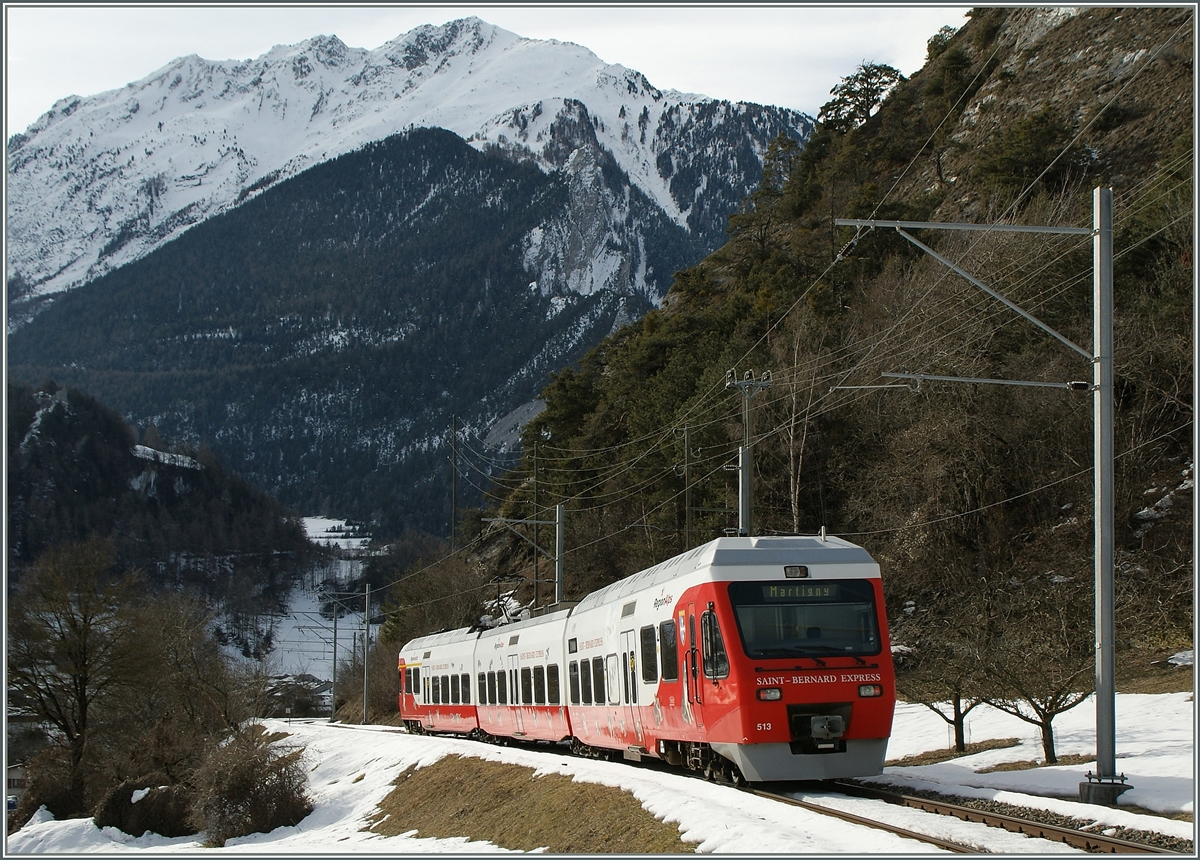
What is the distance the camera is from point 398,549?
7530 inches

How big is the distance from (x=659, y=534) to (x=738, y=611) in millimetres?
38325

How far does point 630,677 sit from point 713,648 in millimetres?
4376

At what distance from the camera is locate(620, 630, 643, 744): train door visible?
63.6ft

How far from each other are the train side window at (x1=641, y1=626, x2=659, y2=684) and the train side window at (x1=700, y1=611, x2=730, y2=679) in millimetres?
2437

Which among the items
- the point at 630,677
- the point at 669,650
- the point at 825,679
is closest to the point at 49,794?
the point at 630,677

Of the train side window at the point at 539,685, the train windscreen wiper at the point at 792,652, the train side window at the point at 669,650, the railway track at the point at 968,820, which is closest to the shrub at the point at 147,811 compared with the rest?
the train side window at the point at 539,685

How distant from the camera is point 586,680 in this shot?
22.9m

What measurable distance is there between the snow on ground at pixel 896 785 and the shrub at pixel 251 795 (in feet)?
1.76

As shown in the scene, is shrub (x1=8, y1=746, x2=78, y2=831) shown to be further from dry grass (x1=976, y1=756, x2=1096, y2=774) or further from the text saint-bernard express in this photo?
the text saint-bernard express

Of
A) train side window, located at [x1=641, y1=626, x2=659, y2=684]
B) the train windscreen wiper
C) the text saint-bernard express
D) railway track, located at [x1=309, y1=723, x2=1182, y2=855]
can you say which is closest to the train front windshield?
the train windscreen wiper

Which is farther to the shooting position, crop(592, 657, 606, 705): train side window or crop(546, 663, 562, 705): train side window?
crop(546, 663, 562, 705): train side window

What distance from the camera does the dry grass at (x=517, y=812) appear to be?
14188mm

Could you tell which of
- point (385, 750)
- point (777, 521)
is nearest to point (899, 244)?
point (777, 521)

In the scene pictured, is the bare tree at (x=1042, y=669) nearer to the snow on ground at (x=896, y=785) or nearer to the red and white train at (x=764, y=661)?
the snow on ground at (x=896, y=785)
